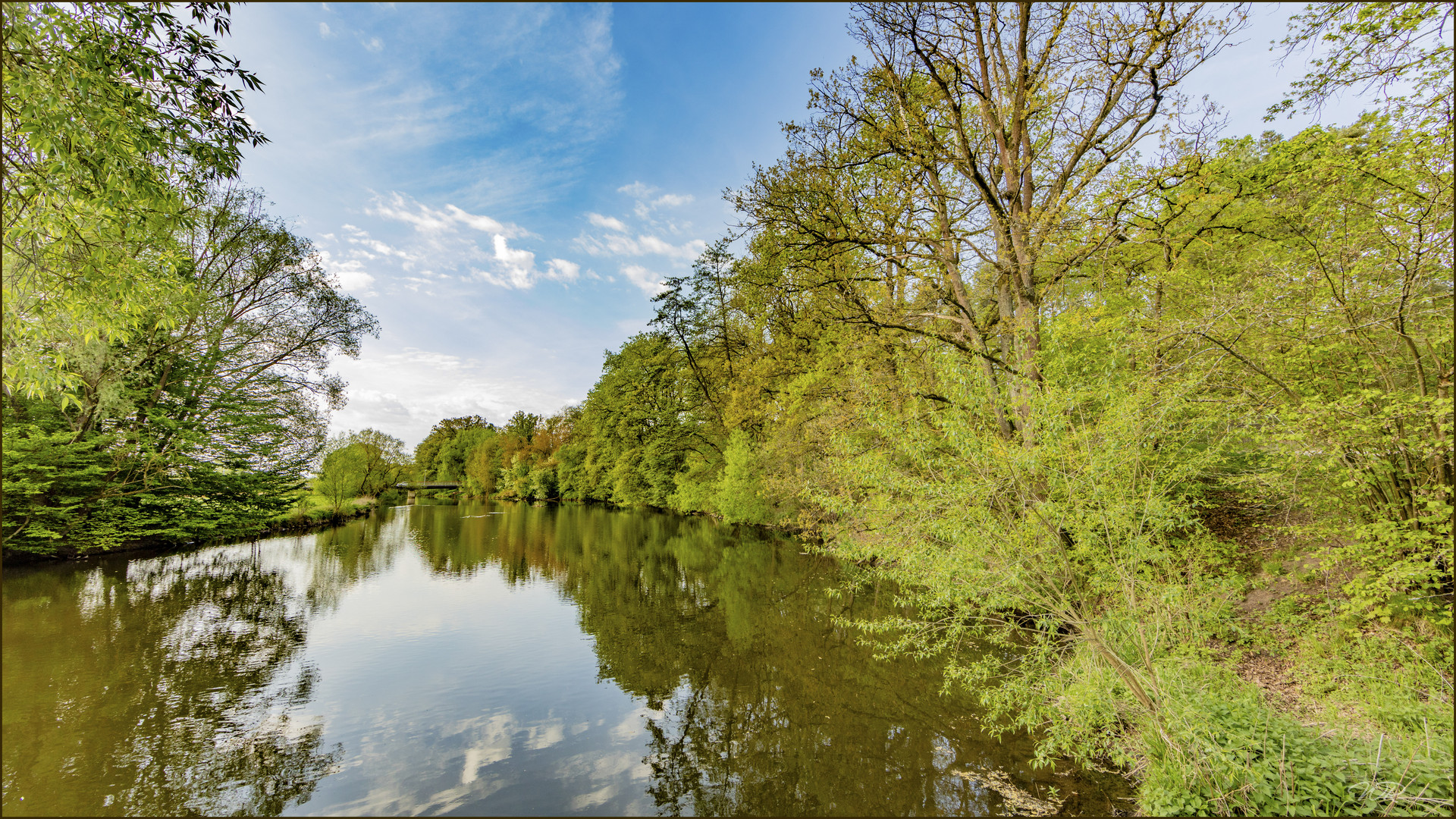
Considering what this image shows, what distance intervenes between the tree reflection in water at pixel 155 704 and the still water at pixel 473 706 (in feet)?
0.11

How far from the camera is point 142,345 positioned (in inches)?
621

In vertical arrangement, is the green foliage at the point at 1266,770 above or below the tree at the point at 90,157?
below

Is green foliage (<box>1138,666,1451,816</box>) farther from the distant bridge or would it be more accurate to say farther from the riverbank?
the distant bridge

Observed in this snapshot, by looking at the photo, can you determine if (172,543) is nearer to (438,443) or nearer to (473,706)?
(473,706)

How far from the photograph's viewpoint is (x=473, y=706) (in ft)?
24.8

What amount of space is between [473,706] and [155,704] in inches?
153

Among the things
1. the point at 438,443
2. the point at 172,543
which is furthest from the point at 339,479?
the point at 438,443

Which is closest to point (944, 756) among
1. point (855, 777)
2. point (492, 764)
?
point (855, 777)

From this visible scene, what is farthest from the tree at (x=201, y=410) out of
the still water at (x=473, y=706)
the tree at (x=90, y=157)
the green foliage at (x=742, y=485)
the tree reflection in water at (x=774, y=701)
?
the green foliage at (x=742, y=485)

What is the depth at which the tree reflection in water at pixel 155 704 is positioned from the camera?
5.32 meters

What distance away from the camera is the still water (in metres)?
5.44

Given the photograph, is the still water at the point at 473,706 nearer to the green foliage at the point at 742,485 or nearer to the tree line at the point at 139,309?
the tree line at the point at 139,309

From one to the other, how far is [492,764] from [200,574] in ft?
50.8

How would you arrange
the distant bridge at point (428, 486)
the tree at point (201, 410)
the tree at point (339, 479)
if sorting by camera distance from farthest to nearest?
the distant bridge at point (428, 486) → the tree at point (339, 479) → the tree at point (201, 410)
